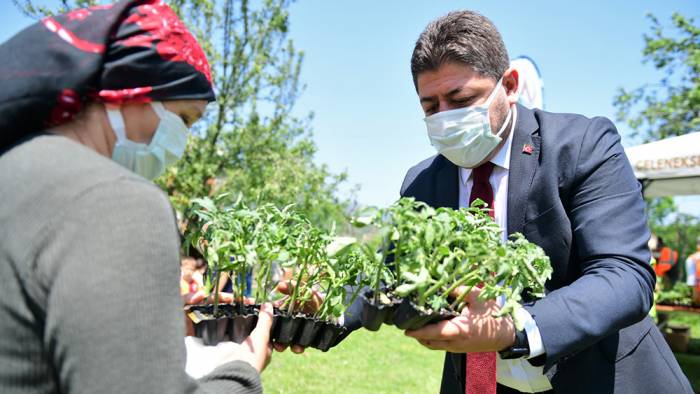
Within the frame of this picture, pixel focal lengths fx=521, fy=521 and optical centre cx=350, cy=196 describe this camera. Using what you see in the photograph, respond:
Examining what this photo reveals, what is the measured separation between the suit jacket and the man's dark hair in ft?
0.95

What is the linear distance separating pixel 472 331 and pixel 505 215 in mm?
711

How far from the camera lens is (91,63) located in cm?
115

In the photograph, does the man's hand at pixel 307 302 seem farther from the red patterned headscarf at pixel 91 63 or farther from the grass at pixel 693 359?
the grass at pixel 693 359

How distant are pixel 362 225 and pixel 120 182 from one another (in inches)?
24.8

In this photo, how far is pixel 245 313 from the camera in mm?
1655

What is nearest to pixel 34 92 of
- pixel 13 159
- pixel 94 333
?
pixel 13 159

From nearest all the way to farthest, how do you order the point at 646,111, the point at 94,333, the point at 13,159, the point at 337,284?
1. the point at 94,333
2. the point at 13,159
3. the point at 337,284
4. the point at 646,111

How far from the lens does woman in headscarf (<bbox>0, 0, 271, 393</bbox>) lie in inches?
36.2

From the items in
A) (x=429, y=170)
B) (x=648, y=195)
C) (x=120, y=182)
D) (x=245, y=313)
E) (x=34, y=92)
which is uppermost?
(x=34, y=92)

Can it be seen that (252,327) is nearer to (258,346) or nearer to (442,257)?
(258,346)

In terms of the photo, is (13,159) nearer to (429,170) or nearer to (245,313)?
(245,313)

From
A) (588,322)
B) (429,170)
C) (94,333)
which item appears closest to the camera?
(94,333)

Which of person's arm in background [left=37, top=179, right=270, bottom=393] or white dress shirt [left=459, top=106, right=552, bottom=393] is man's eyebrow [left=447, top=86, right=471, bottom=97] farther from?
person's arm in background [left=37, top=179, right=270, bottom=393]

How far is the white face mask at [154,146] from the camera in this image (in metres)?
1.29
